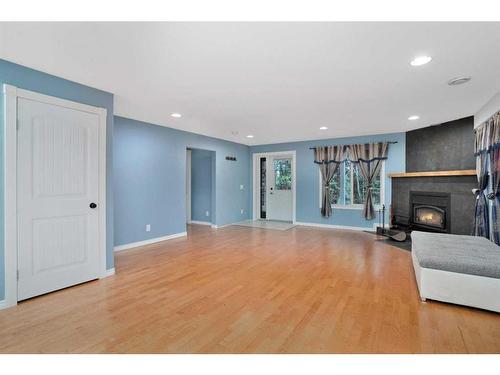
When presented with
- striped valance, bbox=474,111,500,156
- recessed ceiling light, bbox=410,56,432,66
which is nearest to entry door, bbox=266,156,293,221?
striped valance, bbox=474,111,500,156

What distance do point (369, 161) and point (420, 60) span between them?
3.69m

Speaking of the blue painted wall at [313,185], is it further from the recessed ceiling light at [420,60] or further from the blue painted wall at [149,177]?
the recessed ceiling light at [420,60]

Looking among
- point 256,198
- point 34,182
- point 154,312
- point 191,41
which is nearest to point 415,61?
point 191,41

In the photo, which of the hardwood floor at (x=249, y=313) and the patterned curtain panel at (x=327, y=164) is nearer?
the hardwood floor at (x=249, y=313)

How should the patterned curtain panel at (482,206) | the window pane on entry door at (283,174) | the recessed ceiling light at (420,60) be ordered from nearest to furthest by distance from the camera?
the recessed ceiling light at (420,60) < the patterned curtain panel at (482,206) < the window pane on entry door at (283,174)

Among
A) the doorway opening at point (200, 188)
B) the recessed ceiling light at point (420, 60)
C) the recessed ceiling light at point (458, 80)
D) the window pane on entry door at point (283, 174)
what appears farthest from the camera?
the window pane on entry door at point (283, 174)

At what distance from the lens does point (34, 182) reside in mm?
2387

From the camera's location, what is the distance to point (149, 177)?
466cm

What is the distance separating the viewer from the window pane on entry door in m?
7.04

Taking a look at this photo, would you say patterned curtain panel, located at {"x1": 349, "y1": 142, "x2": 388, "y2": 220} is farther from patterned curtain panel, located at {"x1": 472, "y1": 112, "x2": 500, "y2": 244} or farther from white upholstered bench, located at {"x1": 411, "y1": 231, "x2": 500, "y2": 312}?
white upholstered bench, located at {"x1": 411, "y1": 231, "x2": 500, "y2": 312}

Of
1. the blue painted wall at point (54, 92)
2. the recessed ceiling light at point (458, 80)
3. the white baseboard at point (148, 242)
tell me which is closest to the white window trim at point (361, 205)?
the recessed ceiling light at point (458, 80)

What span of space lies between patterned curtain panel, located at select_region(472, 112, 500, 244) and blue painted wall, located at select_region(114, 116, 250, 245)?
494 cm

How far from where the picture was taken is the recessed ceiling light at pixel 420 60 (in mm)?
2128

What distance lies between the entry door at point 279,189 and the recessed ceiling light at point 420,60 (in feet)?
15.6
